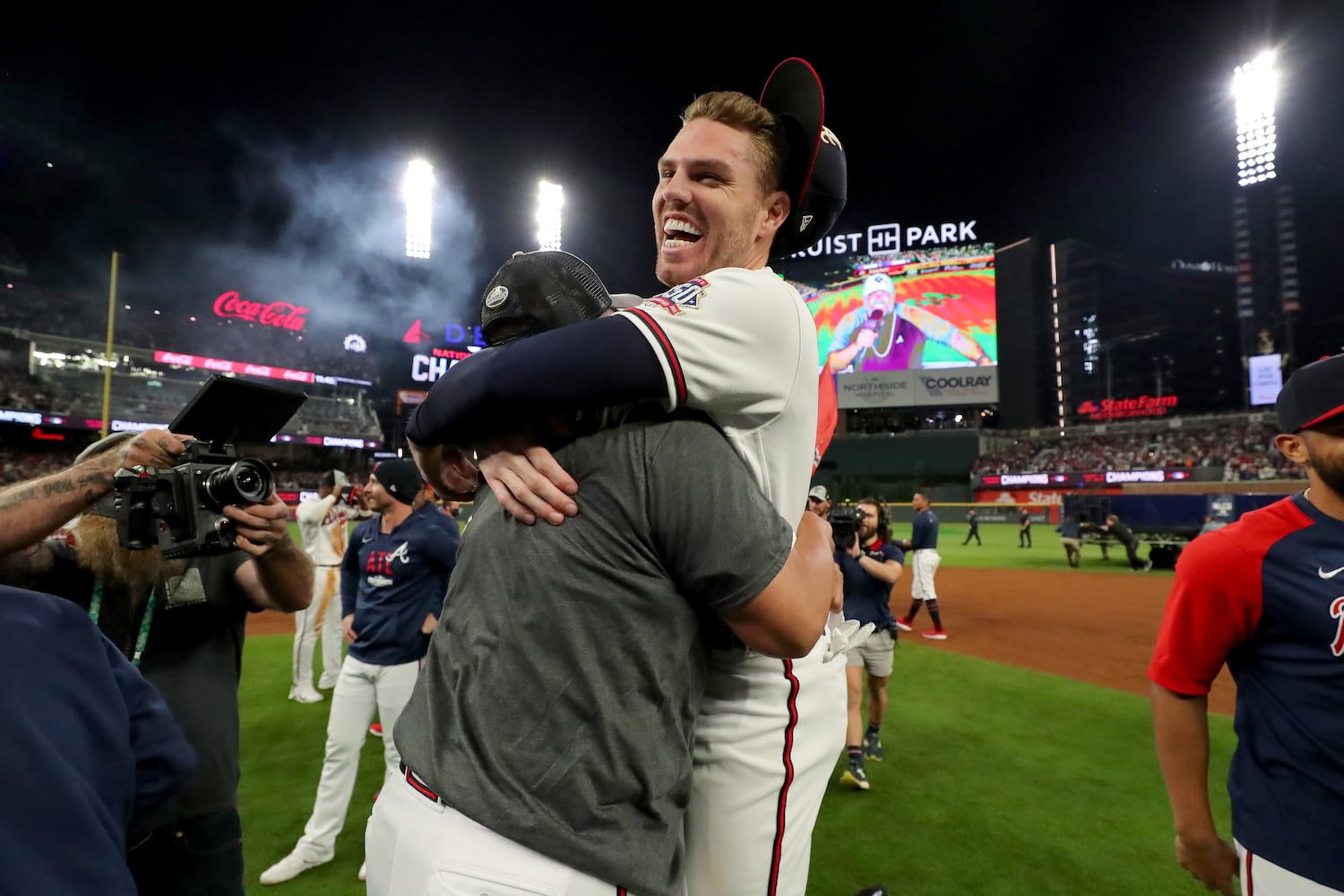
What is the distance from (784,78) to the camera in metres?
1.58

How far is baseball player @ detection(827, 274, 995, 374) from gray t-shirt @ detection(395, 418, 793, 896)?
132 ft

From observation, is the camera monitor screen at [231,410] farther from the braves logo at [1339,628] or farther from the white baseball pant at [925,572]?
the white baseball pant at [925,572]

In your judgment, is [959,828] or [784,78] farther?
[959,828]

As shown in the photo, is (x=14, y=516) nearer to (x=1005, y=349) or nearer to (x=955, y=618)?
(x=955, y=618)

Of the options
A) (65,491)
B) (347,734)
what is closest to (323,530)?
→ (347,734)

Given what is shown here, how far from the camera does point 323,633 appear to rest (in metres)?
8.27

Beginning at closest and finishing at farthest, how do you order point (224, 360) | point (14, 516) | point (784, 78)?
point (784, 78) → point (14, 516) → point (224, 360)

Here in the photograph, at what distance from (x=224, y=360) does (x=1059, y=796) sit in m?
55.2

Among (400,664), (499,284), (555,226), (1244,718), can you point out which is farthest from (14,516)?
(555,226)

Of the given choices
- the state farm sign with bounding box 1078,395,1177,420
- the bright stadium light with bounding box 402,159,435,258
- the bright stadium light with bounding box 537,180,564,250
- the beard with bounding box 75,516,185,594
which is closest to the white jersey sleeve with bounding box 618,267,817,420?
the beard with bounding box 75,516,185,594

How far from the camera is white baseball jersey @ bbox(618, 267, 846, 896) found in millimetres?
1047

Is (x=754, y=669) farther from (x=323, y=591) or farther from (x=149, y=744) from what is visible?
(x=323, y=591)

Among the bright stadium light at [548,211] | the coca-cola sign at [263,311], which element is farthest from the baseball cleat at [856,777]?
the coca-cola sign at [263,311]

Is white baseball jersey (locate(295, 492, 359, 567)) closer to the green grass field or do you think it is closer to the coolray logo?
the green grass field
